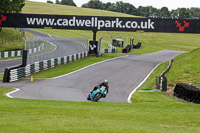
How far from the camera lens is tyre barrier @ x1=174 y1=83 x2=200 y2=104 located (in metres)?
19.3

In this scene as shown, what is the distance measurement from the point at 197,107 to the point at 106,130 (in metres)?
6.59

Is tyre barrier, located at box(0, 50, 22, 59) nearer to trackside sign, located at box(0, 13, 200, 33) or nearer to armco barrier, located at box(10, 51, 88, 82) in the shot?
trackside sign, located at box(0, 13, 200, 33)

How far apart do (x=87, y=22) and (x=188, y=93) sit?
24.1 meters

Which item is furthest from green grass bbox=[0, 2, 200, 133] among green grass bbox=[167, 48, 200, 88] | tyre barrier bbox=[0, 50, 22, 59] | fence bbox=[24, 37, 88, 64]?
tyre barrier bbox=[0, 50, 22, 59]

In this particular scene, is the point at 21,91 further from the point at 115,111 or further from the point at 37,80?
the point at 115,111

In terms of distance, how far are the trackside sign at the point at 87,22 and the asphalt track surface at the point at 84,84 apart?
7511 millimetres

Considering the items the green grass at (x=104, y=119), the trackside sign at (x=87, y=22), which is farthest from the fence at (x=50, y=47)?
the green grass at (x=104, y=119)

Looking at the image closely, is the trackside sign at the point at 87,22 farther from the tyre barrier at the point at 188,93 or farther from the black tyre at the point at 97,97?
the black tyre at the point at 97,97

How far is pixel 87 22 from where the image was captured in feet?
140

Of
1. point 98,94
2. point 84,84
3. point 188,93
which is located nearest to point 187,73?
point 84,84

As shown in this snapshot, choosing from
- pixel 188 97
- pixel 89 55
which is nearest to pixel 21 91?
pixel 188 97

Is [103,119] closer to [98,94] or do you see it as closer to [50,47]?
[98,94]

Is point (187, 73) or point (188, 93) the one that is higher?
point (188, 93)

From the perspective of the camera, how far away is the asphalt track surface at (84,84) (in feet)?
66.5
